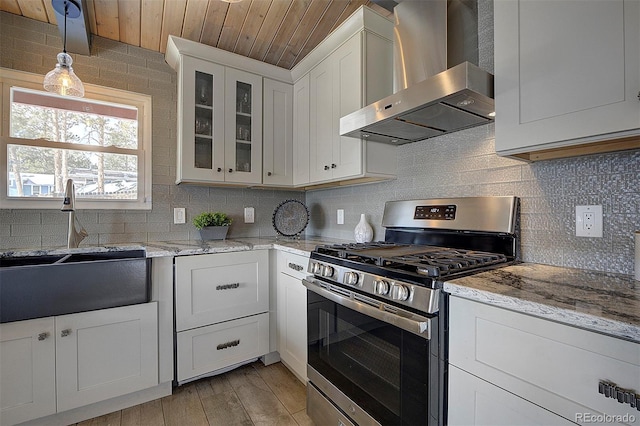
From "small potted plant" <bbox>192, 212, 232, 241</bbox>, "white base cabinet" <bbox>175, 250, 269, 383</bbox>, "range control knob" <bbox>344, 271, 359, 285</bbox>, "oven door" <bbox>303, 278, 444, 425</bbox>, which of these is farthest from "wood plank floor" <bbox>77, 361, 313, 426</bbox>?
"small potted plant" <bbox>192, 212, 232, 241</bbox>

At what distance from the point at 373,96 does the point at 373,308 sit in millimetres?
1355

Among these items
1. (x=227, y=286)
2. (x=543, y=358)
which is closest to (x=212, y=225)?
(x=227, y=286)

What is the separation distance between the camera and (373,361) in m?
1.24

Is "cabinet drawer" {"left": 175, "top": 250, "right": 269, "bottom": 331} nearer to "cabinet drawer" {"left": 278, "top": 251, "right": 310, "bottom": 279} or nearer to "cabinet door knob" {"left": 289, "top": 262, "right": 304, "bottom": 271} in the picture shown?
"cabinet drawer" {"left": 278, "top": 251, "right": 310, "bottom": 279}

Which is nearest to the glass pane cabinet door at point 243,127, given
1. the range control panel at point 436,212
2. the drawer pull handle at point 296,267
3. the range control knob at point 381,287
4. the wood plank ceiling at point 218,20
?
the wood plank ceiling at point 218,20

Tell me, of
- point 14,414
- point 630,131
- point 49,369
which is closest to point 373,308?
point 630,131

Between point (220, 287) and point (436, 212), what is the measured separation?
4.73 ft

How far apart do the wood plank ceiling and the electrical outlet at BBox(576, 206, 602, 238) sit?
1629mm

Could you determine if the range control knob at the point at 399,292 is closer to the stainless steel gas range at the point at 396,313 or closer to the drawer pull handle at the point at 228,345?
the stainless steel gas range at the point at 396,313

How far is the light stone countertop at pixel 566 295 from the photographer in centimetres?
68

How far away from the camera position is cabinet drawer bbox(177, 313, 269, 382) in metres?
1.89

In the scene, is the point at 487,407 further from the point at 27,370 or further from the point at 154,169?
the point at 154,169

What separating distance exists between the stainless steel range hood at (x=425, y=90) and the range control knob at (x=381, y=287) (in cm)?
80

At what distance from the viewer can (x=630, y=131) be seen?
86cm
